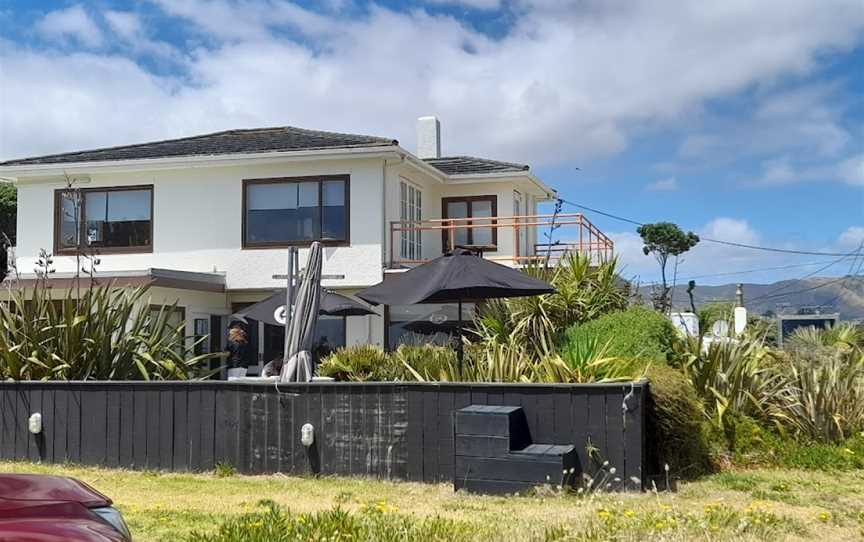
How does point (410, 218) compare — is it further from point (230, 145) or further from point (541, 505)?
point (541, 505)

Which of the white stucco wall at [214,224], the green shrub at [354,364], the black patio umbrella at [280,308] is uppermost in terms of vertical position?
the white stucco wall at [214,224]

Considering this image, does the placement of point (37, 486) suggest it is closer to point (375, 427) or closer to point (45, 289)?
point (375, 427)

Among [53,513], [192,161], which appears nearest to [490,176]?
[192,161]

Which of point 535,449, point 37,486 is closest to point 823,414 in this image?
point 535,449

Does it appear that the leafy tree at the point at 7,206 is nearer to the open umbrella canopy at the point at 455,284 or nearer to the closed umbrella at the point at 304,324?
the closed umbrella at the point at 304,324

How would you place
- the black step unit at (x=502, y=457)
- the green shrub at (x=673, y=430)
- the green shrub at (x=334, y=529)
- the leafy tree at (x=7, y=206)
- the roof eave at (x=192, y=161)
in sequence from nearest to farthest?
1. the green shrub at (x=334, y=529)
2. the black step unit at (x=502, y=457)
3. the green shrub at (x=673, y=430)
4. the roof eave at (x=192, y=161)
5. the leafy tree at (x=7, y=206)

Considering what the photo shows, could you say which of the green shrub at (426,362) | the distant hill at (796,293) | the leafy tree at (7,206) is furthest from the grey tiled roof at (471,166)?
the leafy tree at (7,206)

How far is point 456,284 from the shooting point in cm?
1051

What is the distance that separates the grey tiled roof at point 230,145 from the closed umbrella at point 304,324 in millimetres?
7667

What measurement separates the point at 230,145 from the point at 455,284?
11023mm

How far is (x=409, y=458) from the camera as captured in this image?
8828 mm

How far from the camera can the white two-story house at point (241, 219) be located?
18453mm

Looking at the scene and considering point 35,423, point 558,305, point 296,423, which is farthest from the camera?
point 558,305

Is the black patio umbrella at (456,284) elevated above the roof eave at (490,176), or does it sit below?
below
